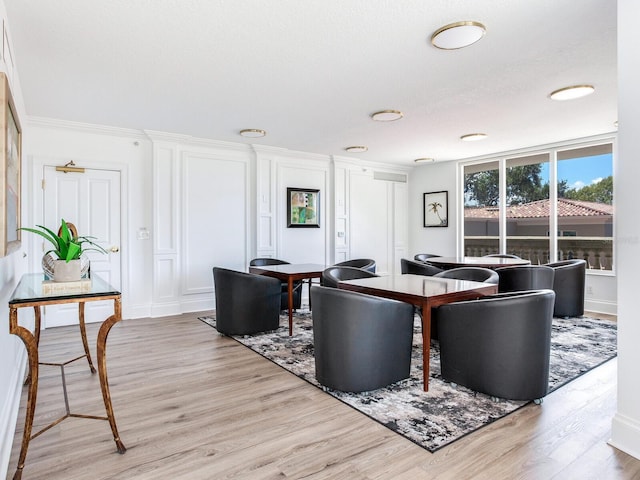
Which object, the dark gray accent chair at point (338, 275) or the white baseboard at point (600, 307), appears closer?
the dark gray accent chair at point (338, 275)

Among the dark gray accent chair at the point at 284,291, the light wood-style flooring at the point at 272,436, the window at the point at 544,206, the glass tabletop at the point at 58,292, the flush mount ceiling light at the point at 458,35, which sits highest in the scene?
the flush mount ceiling light at the point at 458,35

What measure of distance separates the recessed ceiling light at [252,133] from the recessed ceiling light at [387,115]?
152 centimetres

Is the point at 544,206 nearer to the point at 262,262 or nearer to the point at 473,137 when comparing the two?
the point at 473,137

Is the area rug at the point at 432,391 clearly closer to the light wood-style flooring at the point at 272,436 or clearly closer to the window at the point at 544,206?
the light wood-style flooring at the point at 272,436

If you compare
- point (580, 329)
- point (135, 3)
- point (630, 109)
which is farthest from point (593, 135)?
point (135, 3)

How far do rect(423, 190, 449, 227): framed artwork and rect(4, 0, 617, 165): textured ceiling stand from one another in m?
2.48

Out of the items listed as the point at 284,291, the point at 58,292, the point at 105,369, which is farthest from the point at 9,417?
the point at 284,291

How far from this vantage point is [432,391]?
108 inches

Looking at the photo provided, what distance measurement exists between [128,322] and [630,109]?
520cm

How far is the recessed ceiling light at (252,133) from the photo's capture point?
5066 millimetres

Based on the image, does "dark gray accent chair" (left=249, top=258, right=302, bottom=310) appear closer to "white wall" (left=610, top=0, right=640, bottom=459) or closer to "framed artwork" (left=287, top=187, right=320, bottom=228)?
"framed artwork" (left=287, top=187, right=320, bottom=228)

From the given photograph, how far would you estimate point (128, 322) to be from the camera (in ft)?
16.2

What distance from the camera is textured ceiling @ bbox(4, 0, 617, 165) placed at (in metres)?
2.34

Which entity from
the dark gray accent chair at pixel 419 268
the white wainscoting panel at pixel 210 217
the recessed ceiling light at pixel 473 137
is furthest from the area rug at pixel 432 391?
the recessed ceiling light at pixel 473 137
